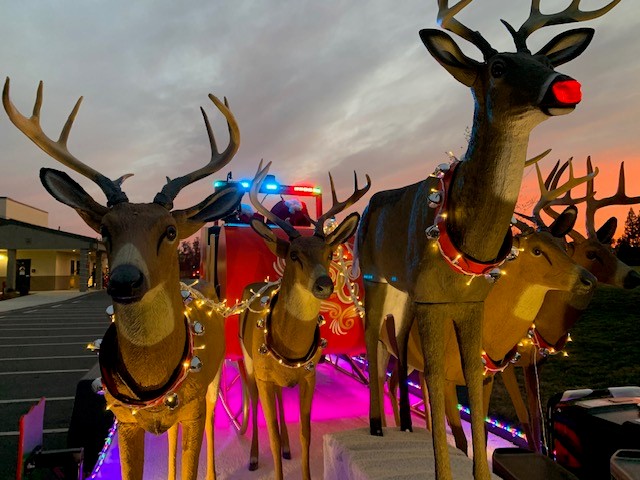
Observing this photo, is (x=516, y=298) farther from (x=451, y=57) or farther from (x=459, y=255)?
(x=451, y=57)

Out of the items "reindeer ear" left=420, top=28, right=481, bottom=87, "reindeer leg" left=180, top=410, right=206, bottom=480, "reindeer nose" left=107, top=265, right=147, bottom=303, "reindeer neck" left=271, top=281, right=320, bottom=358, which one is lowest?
"reindeer leg" left=180, top=410, right=206, bottom=480

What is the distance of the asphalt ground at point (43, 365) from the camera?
4.75 m

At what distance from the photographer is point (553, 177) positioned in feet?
11.9

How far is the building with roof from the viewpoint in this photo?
25.0 metres

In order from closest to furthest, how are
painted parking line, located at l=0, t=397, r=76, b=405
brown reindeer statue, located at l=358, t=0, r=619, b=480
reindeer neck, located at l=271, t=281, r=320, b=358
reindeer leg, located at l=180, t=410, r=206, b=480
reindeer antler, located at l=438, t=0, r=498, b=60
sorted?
1. brown reindeer statue, located at l=358, t=0, r=619, b=480
2. reindeer antler, located at l=438, t=0, r=498, b=60
3. reindeer leg, located at l=180, t=410, r=206, b=480
4. reindeer neck, located at l=271, t=281, r=320, b=358
5. painted parking line, located at l=0, t=397, r=76, b=405

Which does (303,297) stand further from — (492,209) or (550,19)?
(550,19)

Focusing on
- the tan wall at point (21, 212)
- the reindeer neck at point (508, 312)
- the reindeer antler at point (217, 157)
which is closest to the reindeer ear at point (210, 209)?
the reindeer antler at point (217, 157)

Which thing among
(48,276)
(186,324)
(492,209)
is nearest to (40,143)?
(186,324)

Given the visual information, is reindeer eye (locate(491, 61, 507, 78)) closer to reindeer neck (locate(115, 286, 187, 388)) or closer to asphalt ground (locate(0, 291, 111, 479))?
reindeer neck (locate(115, 286, 187, 388))

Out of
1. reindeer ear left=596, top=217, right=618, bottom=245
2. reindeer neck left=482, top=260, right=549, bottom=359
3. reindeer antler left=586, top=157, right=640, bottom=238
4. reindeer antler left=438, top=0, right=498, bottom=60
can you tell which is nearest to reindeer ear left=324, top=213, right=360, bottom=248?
reindeer neck left=482, top=260, right=549, bottom=359

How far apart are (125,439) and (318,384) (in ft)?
13.9

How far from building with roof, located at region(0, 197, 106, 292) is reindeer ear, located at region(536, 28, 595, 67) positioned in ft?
87.2

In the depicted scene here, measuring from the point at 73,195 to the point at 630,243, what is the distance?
39.1 ft

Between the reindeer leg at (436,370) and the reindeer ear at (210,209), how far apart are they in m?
1.02
